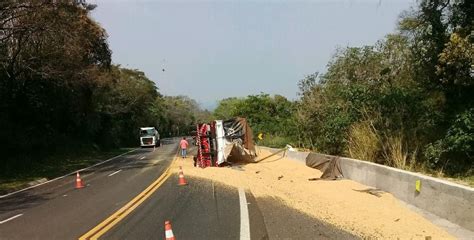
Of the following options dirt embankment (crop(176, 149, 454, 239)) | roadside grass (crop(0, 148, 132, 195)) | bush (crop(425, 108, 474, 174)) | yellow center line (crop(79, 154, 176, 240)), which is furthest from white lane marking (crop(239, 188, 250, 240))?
roadside grass (crop(0, 148, 132, 195))

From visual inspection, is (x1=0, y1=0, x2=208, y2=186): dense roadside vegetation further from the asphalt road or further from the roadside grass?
the asphalt road

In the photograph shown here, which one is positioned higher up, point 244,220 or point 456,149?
point 456,149

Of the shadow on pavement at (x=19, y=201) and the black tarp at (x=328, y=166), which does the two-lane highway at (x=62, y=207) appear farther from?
the black tarp at (x=328, y=166)

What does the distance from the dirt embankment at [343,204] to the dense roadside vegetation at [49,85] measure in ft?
40.7

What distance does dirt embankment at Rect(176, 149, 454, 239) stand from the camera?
9.07 metres

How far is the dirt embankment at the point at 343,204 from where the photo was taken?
9.07 meters

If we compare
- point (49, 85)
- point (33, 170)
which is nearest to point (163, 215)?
point (33, 170)

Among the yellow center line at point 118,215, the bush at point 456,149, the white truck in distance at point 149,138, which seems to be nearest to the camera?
the yellow center line at point 118,215

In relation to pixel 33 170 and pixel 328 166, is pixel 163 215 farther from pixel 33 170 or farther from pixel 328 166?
pixel 33 170

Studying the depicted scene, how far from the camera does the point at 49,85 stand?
3638 centimetres

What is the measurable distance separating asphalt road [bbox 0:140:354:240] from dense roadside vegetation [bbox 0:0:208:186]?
36.6ft

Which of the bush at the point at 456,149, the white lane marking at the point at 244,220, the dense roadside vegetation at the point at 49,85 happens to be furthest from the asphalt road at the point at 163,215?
the dense roadside vegetation at the point at 49,85

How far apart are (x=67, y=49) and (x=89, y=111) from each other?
867 inches

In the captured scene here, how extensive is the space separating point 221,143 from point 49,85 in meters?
16.0
